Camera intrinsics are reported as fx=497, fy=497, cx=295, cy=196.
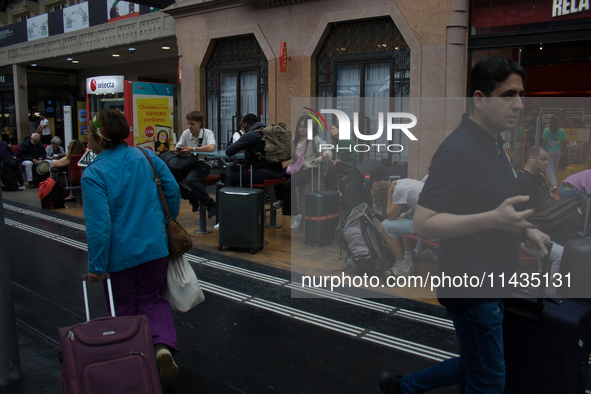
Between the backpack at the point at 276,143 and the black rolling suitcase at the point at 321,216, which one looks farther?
the backpack at the point at 276,143

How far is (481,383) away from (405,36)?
8.33 metres

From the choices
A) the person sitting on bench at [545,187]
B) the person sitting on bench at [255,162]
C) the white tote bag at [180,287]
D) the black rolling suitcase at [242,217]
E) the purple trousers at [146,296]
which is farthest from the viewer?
the person sitting on bench at [255,162]

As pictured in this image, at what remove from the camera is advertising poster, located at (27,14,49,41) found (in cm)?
2152

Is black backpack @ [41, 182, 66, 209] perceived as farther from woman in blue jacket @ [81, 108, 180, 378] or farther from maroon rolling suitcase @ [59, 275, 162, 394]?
maroon rolling suitcase @ [59, 275, 162, 394]

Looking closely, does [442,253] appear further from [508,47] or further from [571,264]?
[508,47]

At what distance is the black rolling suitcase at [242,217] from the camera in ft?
22.2

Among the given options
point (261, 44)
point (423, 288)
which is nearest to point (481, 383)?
point (423, 288)

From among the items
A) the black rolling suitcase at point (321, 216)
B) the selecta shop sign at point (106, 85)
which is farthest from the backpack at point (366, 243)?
the selecta shop sign at point (106, 85)

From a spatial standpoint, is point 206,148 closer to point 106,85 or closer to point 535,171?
point 535,171

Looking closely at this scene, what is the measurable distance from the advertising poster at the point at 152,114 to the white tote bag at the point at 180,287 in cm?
855

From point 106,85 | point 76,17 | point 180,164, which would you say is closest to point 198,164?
point 180,164

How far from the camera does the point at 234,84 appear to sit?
13.4 meters

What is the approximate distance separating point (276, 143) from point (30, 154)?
10.5 m

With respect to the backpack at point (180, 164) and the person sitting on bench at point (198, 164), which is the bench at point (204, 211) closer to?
the person sitting on bench at point (198, 164)
